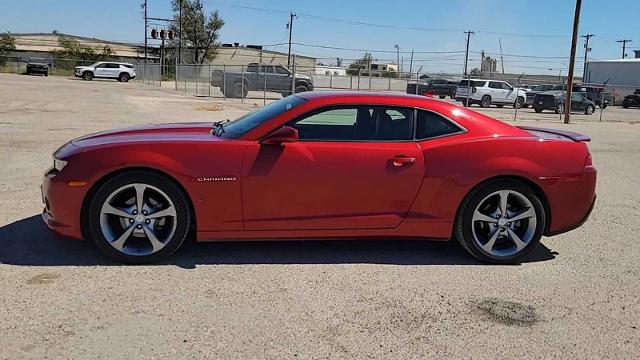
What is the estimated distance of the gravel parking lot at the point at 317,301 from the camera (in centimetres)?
334

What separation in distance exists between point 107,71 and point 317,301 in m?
53.3

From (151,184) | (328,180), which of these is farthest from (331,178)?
(151,184)

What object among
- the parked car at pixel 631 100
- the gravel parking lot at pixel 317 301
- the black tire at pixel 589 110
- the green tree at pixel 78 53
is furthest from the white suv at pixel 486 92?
the green tree at pixel 78 53

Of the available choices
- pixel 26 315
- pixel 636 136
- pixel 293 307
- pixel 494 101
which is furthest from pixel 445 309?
pixel 494 101

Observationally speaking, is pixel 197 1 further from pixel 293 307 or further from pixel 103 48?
pixel 293 307

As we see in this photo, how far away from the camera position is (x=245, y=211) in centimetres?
452

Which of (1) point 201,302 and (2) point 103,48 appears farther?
(2) point 103,48

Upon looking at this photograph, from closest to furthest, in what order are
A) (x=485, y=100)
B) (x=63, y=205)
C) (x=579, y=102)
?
1. (x=63, y=205)
2. (x=579, y=102)
3. (x=485, y=100)

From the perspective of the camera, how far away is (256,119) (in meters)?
4.90

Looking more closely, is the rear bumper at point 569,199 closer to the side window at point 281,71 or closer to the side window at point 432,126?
the side window at point 432,126

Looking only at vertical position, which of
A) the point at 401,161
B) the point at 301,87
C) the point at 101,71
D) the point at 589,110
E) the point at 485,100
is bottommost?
the point at 401,161

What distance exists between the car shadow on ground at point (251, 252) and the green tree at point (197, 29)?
74.2 metres

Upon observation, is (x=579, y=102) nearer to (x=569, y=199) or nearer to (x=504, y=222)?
(x=569, y=199)

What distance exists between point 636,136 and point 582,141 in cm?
1591
